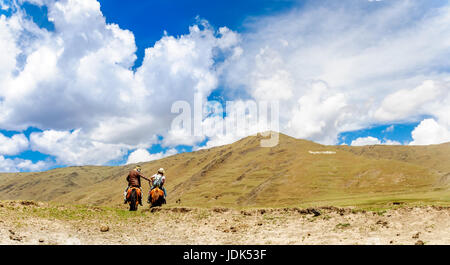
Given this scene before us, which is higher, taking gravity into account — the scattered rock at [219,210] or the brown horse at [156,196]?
the brown horse at [156,196]

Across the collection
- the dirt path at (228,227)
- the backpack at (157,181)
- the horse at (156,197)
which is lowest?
the dirt path at (228,227)

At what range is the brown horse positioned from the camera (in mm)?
21953

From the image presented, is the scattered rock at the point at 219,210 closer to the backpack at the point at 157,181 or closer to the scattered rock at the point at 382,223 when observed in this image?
the backpack at the point at 157,181

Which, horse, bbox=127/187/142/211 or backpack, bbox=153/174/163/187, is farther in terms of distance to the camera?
backpack, bbox=153/174/163/187

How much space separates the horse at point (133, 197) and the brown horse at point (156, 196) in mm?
1376

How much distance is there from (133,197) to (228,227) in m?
8.44

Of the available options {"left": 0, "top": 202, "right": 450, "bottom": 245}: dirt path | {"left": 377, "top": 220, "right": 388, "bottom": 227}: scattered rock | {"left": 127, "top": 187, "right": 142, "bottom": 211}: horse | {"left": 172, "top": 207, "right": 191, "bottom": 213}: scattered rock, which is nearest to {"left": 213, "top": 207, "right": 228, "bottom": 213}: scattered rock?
{"left": 0, "top": 202, "right": 450, "bottom": 245}: dirt path

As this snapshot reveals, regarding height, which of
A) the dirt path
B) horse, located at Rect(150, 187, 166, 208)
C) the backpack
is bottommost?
the dirt path

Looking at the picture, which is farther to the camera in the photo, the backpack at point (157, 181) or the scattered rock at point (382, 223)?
the backpack at point (157, 181)

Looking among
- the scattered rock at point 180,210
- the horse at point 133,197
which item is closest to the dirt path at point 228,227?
the scattered rock at point 180,210

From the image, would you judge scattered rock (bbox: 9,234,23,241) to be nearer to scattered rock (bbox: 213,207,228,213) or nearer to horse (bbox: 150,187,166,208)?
scattered rock (bbox: 213,207,228,213)

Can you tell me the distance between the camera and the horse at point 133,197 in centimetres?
2039
